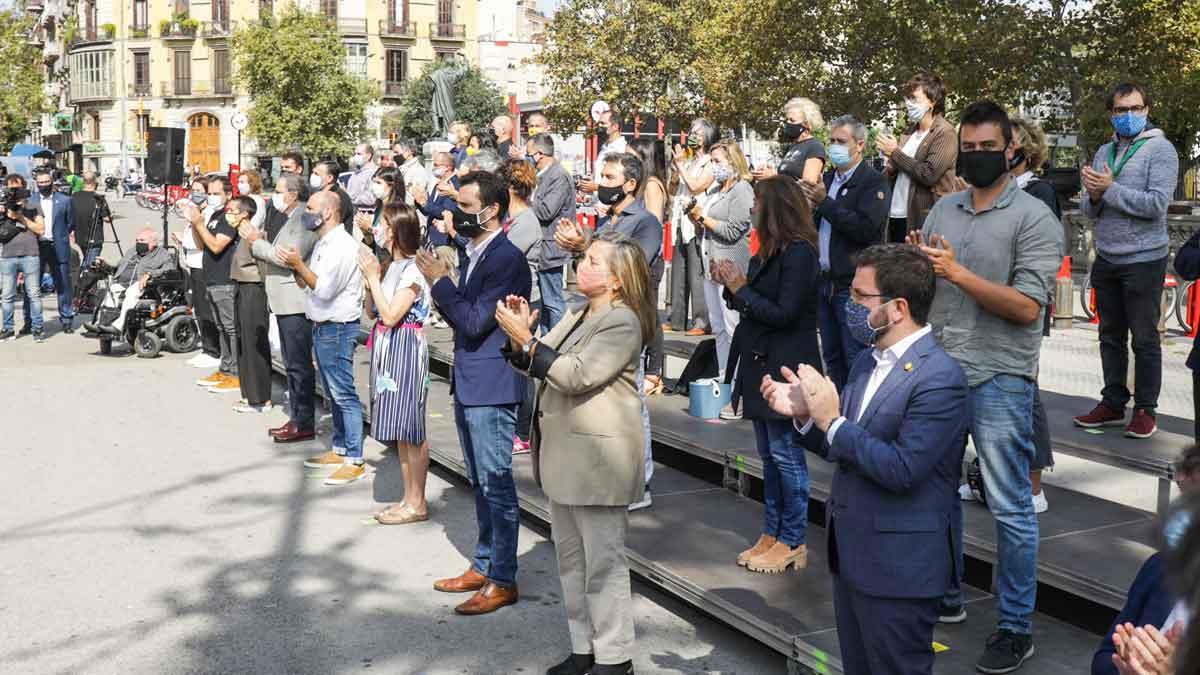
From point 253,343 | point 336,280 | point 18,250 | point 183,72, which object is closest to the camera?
point 336,280

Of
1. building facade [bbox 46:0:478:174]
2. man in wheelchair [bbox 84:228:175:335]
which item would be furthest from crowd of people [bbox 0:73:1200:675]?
building facade [bbox 46:0:478:174]

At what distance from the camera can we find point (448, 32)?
79.8m

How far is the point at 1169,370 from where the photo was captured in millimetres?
11734

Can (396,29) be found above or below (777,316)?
above

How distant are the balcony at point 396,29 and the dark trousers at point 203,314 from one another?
220 feet

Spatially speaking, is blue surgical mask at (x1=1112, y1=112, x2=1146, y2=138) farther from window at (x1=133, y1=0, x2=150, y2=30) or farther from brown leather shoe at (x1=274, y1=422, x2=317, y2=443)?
window at (x1=133, y1=0, x2=150, y2=30)

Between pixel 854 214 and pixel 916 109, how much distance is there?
882 mm

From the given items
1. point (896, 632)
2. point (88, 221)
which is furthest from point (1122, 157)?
point (88, 221)

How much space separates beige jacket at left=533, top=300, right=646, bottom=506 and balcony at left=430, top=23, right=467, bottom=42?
77.5m

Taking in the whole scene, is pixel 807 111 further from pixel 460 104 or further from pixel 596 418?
pixel 460 104

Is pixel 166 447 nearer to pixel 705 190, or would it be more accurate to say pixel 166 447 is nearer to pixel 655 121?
pixel 705 190

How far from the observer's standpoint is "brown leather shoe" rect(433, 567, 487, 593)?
20.4ft

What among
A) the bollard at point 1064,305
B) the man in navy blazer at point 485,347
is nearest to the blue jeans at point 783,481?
the man in navy blazer at point 485,347

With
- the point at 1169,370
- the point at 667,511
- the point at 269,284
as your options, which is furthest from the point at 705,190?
the point at 1169,370
